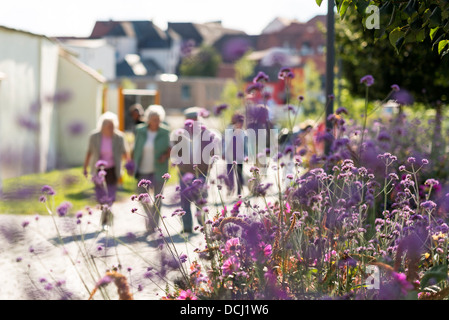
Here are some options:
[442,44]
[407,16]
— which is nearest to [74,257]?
[442,44]

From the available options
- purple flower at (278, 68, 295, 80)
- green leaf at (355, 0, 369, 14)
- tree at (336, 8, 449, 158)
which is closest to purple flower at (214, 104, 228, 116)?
purple flower at (278, 68, 295, 80)

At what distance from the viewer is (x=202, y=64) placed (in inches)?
3000

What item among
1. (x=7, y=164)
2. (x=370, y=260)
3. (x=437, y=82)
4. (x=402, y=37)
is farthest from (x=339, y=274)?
(x=7, y=164)

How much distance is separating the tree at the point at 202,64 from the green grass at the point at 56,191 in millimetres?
56557

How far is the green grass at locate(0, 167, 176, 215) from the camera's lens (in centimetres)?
487

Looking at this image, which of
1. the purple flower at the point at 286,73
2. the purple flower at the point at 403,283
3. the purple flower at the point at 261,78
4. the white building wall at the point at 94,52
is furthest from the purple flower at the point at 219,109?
the white building wall at the point at 94,52

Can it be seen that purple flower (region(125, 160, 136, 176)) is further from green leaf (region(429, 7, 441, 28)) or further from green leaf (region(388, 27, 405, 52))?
green leaf (region(429, 7, 441, 28))

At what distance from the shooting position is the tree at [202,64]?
248ft

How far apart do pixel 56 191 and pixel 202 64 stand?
6384cm

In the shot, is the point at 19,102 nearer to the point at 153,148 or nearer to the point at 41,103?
the point at 41,103

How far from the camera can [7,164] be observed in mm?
16703

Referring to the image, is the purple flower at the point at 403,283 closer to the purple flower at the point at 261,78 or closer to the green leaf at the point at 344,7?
the green leaf at the point at 344,7

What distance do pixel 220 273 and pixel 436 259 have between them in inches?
56.2

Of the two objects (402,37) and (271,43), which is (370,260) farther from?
(271,43)
